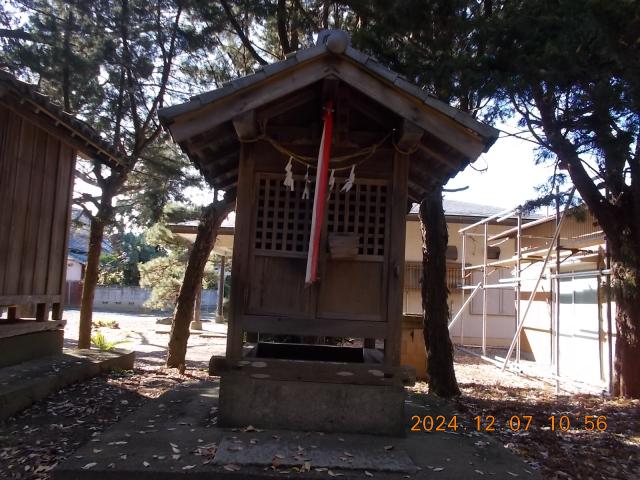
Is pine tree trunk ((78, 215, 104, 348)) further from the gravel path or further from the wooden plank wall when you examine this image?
the wooden plank wall

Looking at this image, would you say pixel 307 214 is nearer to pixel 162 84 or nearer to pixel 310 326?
pixel 310 326

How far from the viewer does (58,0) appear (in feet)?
34.8

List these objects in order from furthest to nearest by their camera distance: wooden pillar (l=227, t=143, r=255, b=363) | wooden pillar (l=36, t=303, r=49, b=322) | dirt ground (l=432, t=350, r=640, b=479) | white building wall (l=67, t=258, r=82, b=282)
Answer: white building wall (l=67, t=258, r=82, b=282), wooden pillar (l=36, t=303, r=49, b=322), dirt ground (l=432, t=350, r=640, b=479), wooden pillar (l=227, t=143, r=255, b=363)

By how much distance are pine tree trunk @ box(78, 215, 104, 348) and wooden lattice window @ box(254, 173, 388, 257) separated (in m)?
8.14

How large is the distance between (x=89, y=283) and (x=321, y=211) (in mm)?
9025

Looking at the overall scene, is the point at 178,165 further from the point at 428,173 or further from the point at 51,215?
the point at 428,173

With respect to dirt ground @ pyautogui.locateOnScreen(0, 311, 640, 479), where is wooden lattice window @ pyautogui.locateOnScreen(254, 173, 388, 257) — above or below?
above

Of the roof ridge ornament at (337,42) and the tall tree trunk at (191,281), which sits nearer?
the roof ridge ornament at (337,42)

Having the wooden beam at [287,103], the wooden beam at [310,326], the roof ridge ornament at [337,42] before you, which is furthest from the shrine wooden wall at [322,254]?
the roof ridge ornament at [337,42]

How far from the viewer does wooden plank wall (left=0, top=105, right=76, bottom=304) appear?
745 cm

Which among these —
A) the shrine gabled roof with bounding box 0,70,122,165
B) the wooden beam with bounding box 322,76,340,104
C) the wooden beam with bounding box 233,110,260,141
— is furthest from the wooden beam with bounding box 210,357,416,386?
the shrine gabled roof with bounding box 0,70,122,165

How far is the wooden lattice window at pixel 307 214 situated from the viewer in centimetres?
519

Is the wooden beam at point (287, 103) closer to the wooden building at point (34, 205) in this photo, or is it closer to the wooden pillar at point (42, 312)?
the wooden building at point (34, 205)

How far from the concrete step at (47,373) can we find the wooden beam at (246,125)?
155 inches
